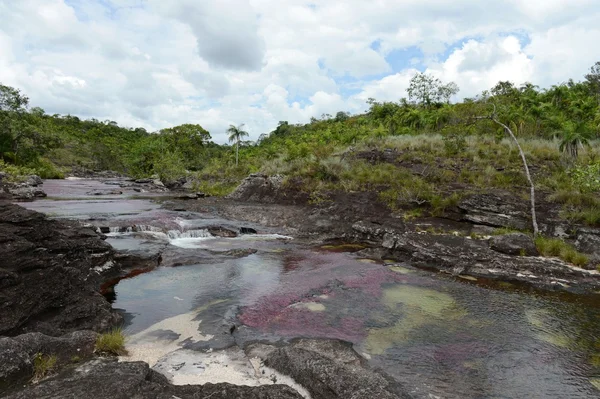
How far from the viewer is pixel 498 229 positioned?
1980 cm

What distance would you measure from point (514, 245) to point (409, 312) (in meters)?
8.78

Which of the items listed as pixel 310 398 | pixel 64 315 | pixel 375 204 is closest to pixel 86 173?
pixel 375 204

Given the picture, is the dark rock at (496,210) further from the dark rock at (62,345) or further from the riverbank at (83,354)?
the dark rock at (62,345)

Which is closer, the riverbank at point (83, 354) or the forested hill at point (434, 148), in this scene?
the riverbank at point (83, 354)

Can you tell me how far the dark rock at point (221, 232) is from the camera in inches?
867

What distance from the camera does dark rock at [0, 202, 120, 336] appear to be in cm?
798

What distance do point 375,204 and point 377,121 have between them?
1275 inches

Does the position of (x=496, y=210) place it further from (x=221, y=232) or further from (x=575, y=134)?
(x=221, y=232)

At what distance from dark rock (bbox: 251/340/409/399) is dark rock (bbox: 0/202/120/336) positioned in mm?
4944

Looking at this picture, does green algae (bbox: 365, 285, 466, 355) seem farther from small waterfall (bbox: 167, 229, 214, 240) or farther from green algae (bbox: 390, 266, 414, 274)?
small waterfall (bbox: 167, 229, 214, 240)

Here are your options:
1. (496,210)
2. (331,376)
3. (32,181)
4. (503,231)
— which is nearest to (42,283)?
(331,376)

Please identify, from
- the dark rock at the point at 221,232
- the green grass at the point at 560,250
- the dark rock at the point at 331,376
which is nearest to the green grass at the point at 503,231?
the green grass at the point at 560,250

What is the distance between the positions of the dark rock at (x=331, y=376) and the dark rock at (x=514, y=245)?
12.0 m

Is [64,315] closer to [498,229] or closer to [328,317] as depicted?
[328,317]
